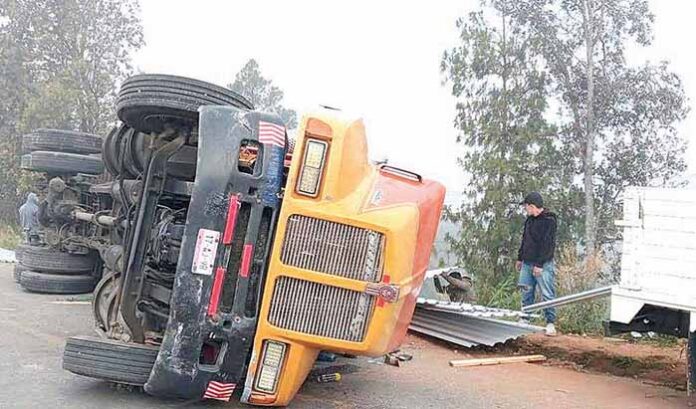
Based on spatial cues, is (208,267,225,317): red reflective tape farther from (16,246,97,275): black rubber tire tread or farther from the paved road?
(16,246,97,275): black rubber tire tread

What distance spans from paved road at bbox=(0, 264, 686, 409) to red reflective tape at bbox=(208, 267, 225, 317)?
0.80 meters

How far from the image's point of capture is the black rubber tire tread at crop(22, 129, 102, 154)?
826 centimetres

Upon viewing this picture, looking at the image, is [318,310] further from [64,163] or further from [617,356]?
[64,163]

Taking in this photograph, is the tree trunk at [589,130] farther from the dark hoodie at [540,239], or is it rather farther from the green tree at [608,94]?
the dark hoodie at [540,239]

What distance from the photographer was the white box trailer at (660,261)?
467 centimetres

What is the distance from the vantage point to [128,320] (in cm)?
452

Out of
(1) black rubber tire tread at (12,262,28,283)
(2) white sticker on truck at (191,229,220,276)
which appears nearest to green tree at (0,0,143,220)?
(1) black rubber tire tread at (12,262,28,283)

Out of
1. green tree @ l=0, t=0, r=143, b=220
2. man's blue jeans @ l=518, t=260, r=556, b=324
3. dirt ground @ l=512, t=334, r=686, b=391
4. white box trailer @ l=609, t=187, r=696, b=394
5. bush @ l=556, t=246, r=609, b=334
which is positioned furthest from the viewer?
green tree @ l=0, t=0, r=143, b=220

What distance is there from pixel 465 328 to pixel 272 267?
3628 millimetres

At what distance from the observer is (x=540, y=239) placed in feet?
25.5

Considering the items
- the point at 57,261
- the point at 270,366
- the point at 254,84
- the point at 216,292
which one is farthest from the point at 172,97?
the point at 254,84

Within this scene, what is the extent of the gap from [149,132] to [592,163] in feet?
58.6

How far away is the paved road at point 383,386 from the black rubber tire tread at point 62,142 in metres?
2.15

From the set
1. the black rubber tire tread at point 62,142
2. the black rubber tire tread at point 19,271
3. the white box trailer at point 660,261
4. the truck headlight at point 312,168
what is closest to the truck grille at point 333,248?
the truck headlight at point 312,168
